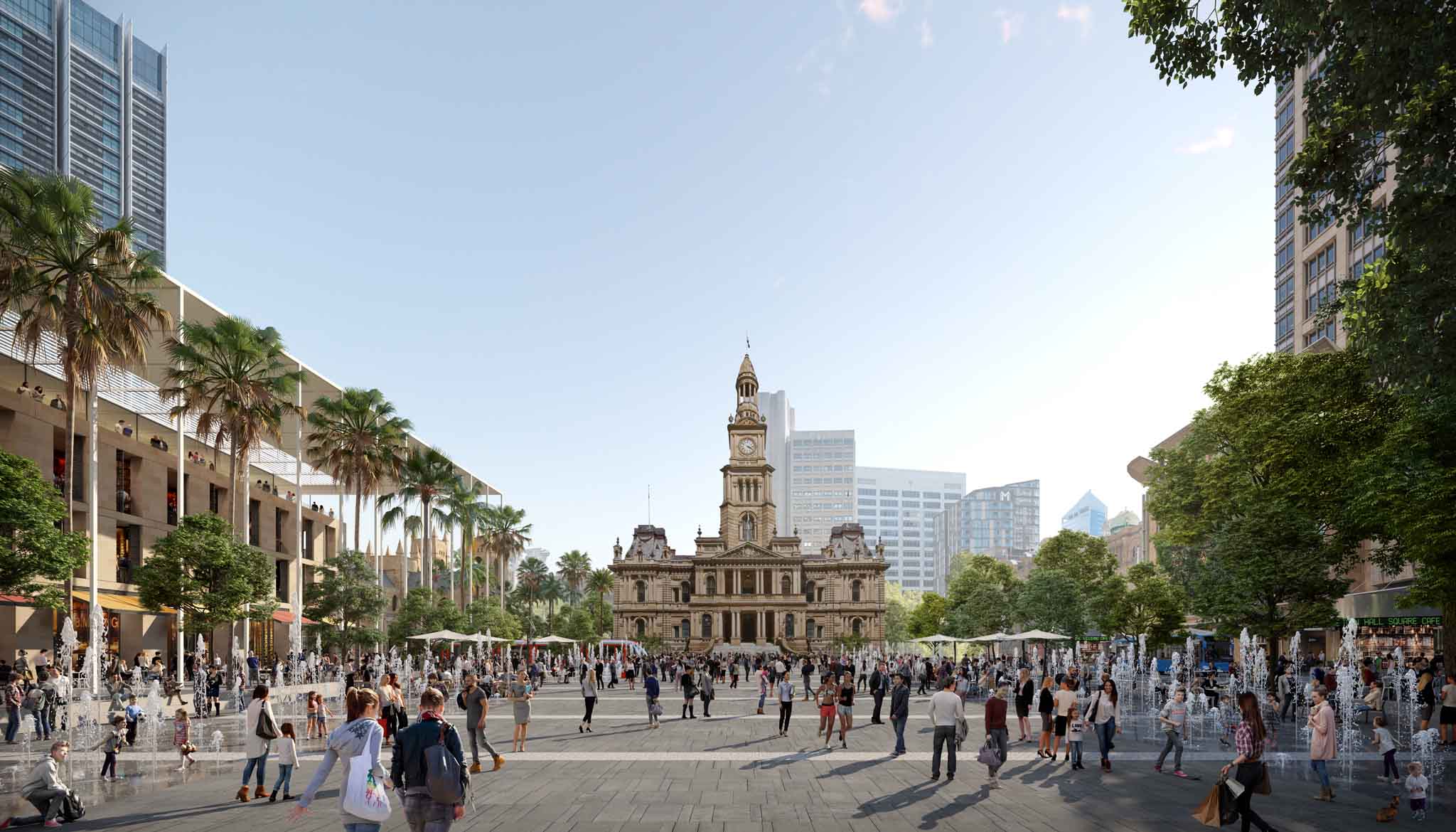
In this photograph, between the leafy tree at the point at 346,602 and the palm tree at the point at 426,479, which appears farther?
the palm tree at the point at 426,479

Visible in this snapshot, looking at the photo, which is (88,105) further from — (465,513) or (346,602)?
(346,602)

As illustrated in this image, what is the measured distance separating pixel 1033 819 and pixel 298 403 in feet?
148

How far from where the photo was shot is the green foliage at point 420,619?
2475 inches

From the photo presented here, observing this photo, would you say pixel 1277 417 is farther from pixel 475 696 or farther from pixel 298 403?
pixel 298 403

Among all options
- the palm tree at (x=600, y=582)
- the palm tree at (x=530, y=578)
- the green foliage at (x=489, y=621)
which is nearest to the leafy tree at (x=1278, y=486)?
the green foliage at (x=489, y=621)

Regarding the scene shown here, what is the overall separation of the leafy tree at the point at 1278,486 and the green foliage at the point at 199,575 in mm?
34015

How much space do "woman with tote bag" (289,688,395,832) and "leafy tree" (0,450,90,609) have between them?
25.4 meters

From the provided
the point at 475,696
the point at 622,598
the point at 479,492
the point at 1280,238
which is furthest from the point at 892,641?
the point at 475,696

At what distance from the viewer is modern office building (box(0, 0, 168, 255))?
5113 inches

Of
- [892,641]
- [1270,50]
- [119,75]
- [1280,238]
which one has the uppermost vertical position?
[119,75]

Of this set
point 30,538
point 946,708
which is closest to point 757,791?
point 946,708

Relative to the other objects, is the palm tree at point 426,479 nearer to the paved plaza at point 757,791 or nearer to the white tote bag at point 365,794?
the paved plaza at point 757,791

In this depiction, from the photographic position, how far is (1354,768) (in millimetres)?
20094

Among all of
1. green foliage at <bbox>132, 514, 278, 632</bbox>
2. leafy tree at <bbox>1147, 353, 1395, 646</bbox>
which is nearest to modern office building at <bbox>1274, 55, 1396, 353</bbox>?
leafy tree at <bbox>1147, 353, 1395, 646</bbox>
